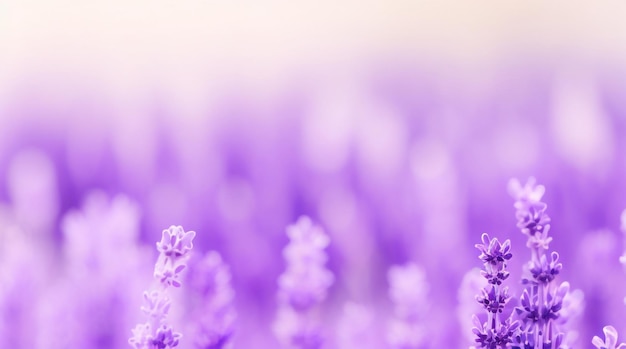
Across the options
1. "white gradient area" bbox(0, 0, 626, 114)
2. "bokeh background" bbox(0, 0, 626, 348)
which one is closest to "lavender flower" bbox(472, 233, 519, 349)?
→ "bokeh background" bbox(0, 0, 626, 348)

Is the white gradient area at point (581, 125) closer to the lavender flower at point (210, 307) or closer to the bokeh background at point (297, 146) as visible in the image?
the bokeh background at point (297, 146)

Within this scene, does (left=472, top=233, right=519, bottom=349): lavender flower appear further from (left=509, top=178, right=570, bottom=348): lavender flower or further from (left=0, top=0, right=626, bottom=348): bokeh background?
(left=0, top=0, right=626, bottom=348): bokeh background

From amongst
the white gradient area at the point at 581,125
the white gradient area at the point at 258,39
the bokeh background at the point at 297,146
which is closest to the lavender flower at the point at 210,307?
the bokeh background at the point at 297,146

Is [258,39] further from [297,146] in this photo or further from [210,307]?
[210,307]

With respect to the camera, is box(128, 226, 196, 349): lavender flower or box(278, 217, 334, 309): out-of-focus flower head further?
box(278, 217, 334, 309): out-of-focus flower head

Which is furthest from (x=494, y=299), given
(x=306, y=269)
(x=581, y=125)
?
(x=581, y=125)

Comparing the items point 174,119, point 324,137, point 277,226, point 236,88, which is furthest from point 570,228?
point 236,88

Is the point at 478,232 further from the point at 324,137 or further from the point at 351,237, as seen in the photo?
the point at 324,137
